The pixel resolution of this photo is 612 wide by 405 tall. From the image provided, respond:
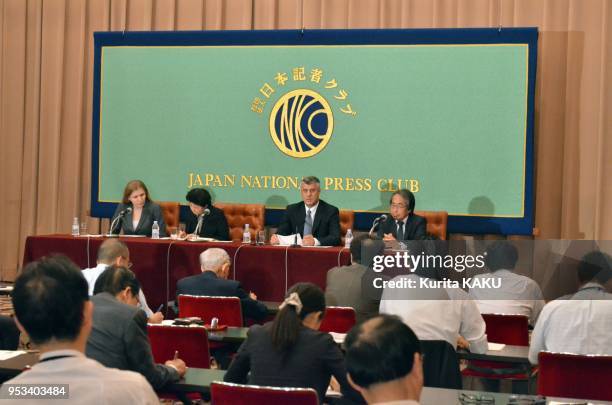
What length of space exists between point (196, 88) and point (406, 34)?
86.7 inches

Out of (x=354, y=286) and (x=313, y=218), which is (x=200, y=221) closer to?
(x=313, y=218)

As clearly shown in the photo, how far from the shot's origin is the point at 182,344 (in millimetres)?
4484

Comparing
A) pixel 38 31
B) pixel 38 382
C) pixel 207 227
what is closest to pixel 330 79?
pixel 207 227

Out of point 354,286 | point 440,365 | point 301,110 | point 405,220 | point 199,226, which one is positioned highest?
point 301,110

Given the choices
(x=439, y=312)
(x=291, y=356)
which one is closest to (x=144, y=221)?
(x=439, y=312)

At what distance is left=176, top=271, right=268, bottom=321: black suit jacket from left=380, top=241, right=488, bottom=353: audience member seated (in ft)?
4.13

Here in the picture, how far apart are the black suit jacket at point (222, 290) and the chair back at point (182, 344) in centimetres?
117

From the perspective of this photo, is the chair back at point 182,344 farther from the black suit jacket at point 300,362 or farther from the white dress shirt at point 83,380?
the white dress shirt at point 83,380

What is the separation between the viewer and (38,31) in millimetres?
10867

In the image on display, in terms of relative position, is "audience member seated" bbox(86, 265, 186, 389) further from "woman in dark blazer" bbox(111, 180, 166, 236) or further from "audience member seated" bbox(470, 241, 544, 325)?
"woman in dark blazer" bbox(111, 180, 166, 236)

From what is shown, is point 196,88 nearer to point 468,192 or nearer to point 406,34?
point 406,34

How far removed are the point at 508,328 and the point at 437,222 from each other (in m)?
3.45

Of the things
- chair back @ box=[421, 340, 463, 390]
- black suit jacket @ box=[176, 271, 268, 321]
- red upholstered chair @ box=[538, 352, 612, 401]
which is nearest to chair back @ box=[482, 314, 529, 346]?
chair back @ box=[421, 340, 463, 390]

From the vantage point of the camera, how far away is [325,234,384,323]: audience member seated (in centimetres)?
542
